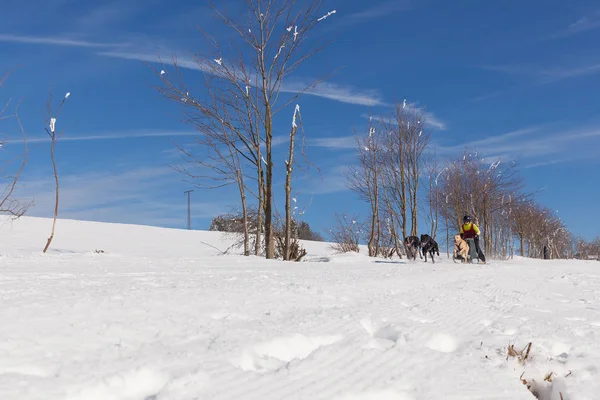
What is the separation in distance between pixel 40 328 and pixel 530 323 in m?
3.79

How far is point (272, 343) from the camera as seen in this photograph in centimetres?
309

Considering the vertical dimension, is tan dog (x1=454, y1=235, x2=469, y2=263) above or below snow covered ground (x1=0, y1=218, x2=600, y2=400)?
above

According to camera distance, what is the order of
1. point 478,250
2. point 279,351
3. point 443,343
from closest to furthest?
point 279,351 → point 443,343 → point 478,250

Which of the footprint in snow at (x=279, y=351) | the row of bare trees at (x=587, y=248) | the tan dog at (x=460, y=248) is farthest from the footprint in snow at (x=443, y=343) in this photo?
the row of bare trees at (x=587, y=248)

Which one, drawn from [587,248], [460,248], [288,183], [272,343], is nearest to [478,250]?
[460,248]

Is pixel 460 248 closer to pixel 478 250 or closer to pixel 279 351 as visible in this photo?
pixel 478 250

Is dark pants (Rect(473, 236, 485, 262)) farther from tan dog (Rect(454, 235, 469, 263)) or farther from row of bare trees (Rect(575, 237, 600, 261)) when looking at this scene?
row of bare trees (Rect(575, 237, 600, 261))

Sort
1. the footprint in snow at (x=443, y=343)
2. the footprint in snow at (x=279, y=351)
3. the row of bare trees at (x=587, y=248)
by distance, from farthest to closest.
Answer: the row of bare trees at (x=587, y=248) → the footprint in snow at (x=443, y=343) → the footprint in snow at (x=279, y=351)

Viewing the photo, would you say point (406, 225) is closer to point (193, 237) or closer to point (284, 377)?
point (193, 237)

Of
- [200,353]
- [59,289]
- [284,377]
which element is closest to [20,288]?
[59,289]

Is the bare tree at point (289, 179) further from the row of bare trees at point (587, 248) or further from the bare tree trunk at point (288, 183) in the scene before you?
the row of bare trees at point (587, 248)

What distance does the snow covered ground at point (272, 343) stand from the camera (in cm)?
243

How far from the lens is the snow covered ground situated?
7.96 feet

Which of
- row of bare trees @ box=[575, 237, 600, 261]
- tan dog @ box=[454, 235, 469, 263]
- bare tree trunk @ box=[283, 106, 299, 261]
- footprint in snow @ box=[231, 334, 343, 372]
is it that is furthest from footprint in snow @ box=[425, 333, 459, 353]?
row of bare trees @ box=[575, 237, 600, 261]
